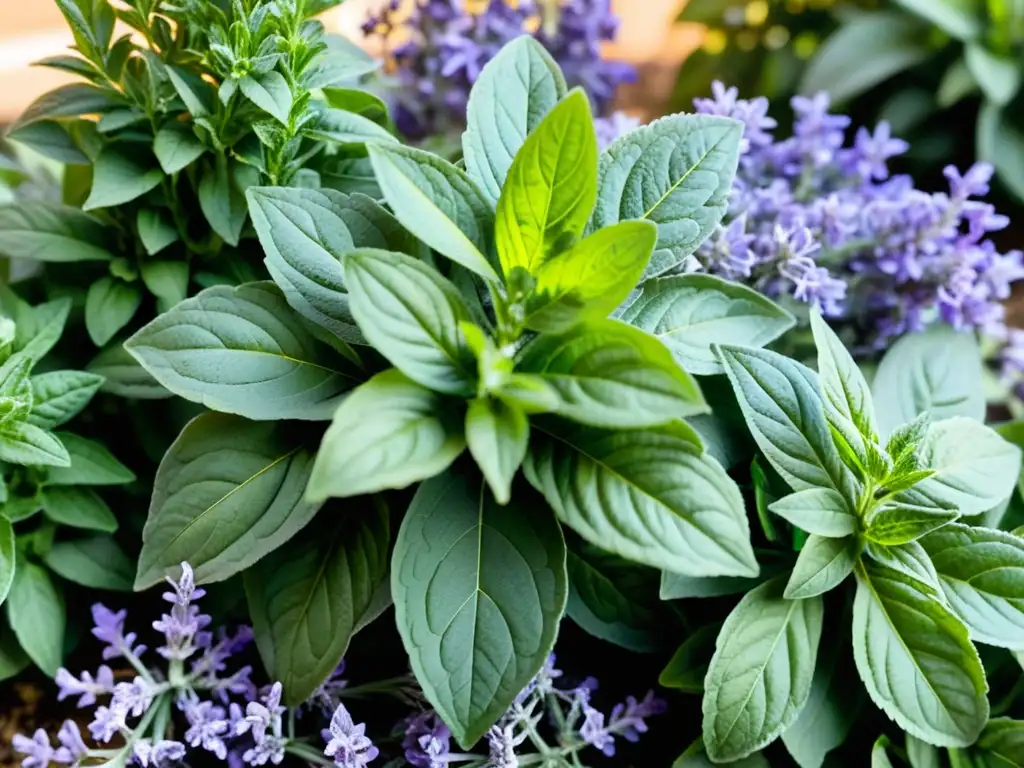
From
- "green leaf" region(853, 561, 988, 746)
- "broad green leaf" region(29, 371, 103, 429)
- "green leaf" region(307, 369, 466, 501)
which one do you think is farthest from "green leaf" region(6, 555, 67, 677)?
"green leaf" region(853, 561, 988, 746)

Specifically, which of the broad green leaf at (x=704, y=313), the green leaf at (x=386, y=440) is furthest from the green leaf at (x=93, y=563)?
the broad green leaf at (x=704, y=313)

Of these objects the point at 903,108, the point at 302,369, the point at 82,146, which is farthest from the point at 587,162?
the point at 903,108

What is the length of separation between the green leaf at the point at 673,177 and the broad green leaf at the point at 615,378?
13cm

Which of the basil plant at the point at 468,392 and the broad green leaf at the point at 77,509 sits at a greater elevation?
the basil plant at the point at 468,392

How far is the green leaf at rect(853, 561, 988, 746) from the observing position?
654 mm

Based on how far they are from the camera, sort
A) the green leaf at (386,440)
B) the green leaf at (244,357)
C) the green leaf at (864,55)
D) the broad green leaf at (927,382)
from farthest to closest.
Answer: the green leaf at (864,55)
the broad green leaf at (927,382)
the green leaf at (244,357)
the green leaf at (386,440)

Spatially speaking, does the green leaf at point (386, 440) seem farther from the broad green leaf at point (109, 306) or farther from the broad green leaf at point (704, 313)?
the broad green leaf at point (109, 306)

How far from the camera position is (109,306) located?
2.62 ft

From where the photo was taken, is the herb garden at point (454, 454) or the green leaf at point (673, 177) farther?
the green leaf at point (673, 177)

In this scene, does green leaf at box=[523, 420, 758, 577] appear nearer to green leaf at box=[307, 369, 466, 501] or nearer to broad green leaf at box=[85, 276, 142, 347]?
green leaf at box=[307, 369, 466, 501]

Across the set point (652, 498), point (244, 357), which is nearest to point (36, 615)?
point (244, 357)

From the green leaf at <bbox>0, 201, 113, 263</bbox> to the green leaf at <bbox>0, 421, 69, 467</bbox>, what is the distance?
172 mm

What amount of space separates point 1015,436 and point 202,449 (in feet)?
2.36

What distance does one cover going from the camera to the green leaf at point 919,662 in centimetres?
65
